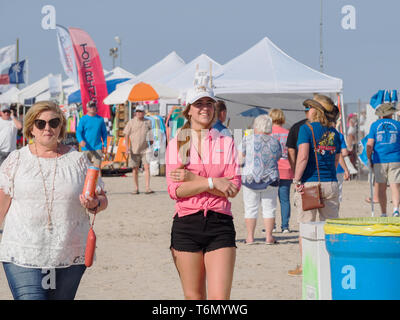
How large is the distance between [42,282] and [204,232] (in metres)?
1.01

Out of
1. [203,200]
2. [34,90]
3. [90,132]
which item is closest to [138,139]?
[90,132]

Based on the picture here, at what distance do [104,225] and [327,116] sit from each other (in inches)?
224

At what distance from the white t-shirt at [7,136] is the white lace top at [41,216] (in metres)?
9.13

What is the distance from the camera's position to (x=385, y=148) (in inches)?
445

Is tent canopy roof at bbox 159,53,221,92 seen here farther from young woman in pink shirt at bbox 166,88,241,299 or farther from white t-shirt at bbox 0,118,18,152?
young woman in pink shirt at bbox 166,88,241,299

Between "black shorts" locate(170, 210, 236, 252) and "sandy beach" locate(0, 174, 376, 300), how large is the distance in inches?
90.1

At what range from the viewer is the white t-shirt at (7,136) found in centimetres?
1319

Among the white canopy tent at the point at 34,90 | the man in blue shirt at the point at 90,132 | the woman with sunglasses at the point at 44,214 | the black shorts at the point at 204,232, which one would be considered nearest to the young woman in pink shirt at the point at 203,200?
the black shorts at the point at 204,232

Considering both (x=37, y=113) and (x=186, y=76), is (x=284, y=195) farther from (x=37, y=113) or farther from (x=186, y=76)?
(x=186, y=76)

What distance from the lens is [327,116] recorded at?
23.9 ft

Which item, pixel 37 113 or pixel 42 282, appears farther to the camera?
pixel 37 113

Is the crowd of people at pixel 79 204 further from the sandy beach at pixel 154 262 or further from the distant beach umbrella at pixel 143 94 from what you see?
the distant beach umbrella at pixel 143 94

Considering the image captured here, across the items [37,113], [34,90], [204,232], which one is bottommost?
[204,232]

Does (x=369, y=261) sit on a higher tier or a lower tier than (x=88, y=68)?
lower
